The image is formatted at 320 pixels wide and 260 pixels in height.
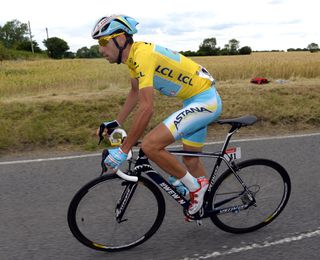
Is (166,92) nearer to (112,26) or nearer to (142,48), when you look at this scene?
(142,48)

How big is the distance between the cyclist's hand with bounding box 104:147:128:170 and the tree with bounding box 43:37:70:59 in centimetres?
10211

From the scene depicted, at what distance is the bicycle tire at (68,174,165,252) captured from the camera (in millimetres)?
3236

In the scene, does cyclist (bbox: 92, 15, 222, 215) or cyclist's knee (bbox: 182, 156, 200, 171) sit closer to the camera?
cyclist (bbox: 92, 15, 222, 215)

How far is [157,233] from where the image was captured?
3742mm

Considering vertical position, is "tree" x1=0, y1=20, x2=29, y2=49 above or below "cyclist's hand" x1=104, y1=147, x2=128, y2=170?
above

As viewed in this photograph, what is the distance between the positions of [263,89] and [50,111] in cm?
566

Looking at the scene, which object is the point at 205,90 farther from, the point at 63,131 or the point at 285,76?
the point at 285,76

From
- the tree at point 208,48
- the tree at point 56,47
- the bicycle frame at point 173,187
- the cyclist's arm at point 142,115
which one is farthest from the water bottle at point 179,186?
the tree at point 56,47

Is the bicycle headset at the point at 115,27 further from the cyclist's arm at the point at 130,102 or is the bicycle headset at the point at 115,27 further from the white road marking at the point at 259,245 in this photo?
the white road marking at the point at 259,245

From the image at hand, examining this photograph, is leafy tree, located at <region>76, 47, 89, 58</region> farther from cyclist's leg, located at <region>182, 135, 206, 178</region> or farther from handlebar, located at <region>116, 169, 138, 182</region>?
handlebar, located at <region>116, 169, 138, 182</region>

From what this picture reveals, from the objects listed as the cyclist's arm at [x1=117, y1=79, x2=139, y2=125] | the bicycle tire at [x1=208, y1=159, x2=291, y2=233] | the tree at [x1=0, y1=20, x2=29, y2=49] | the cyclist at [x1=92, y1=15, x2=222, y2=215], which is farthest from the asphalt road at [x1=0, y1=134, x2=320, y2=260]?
the tree at [x1=0, y1=20, x2=29, y2=49]

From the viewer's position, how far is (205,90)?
342 centimetres

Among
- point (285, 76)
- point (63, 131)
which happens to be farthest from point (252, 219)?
point (285, 76)

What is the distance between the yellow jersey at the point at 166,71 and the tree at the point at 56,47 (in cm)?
10177
